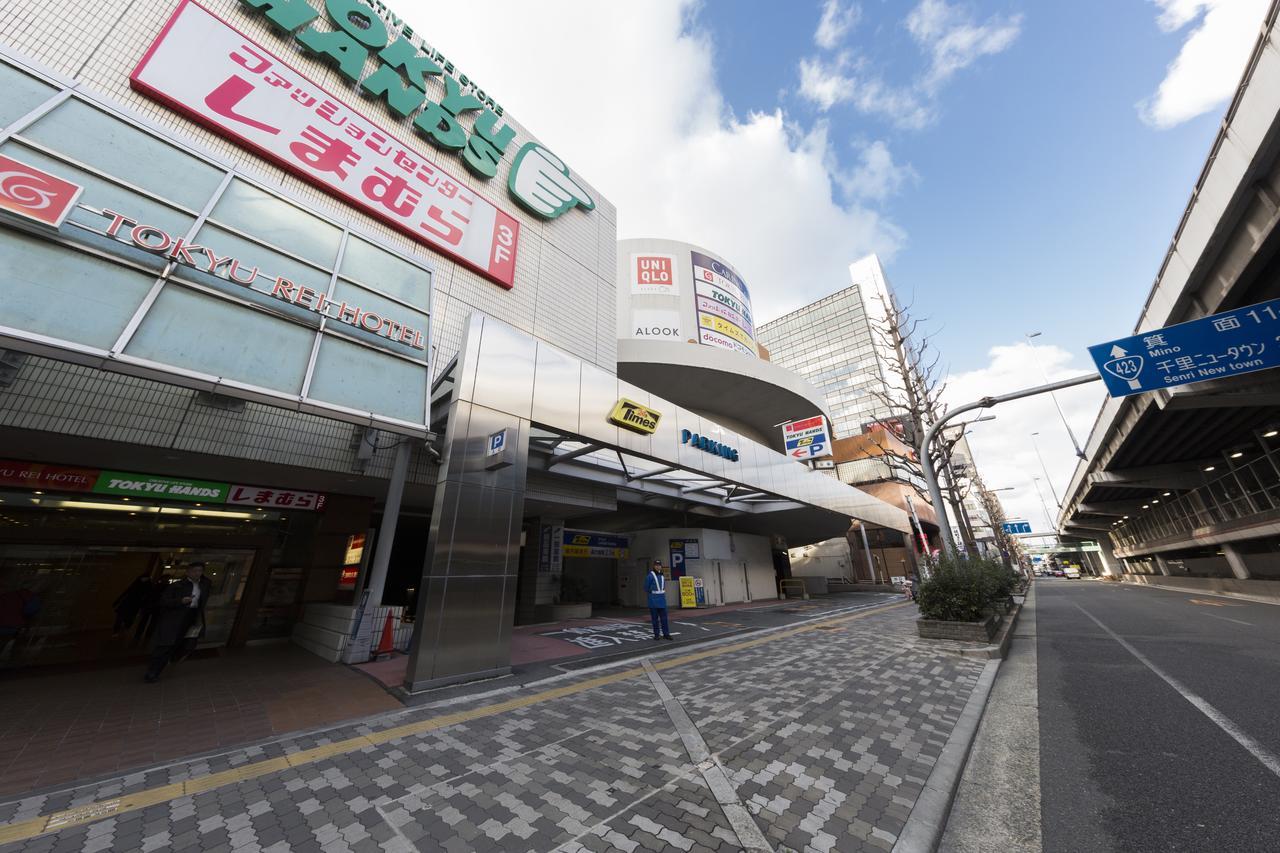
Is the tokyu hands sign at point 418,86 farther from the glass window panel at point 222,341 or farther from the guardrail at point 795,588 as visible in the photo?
the guardrail at point 795,588

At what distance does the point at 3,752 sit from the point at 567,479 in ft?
30.7

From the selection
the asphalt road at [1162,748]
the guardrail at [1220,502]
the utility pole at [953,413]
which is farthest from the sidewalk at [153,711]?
the guardrail at [1220,502]

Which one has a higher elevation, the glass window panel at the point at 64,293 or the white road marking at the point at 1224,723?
the glass window panel at the point at 64,293

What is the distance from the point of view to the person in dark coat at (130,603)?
873cm

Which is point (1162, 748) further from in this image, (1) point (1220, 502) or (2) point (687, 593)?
(1) point (1220, 502)

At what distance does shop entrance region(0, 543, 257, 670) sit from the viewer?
7.62 m

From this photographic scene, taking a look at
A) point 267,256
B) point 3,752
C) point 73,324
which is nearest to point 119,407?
point 73,324

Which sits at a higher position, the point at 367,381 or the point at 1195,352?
the point at 1195,352

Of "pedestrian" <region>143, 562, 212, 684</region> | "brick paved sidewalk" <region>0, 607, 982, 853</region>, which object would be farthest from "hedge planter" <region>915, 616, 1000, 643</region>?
"pedestrian" <region>143, 562, 212, 684</region>

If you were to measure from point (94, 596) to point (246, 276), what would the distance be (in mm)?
8162

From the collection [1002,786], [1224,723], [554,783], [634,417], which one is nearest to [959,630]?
[1224,723]

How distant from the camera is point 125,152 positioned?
644cm

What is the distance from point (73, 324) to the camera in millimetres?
4801

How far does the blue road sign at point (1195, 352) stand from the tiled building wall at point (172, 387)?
13075 millimetres
